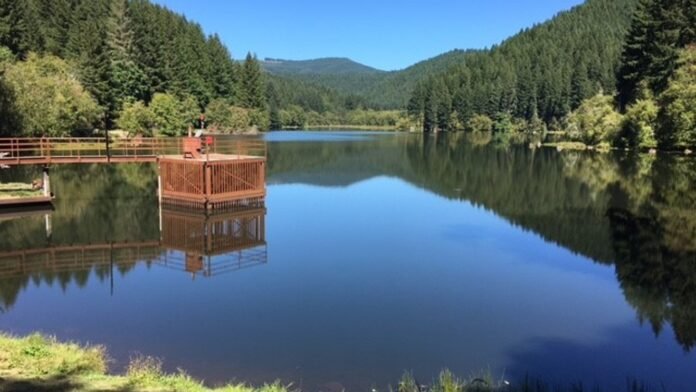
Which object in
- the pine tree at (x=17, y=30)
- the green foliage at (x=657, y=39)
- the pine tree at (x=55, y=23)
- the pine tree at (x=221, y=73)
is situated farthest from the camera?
the pine tree at (x=221, y=73)

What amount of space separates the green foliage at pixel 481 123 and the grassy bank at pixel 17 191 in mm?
135896

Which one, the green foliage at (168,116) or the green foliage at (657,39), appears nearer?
the green foliage at (657,39)

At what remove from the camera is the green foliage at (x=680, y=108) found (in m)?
59.8

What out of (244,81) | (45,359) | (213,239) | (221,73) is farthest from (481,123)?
(45,359)

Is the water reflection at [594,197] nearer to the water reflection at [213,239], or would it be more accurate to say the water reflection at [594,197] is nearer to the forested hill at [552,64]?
the water reflection at [213,239]

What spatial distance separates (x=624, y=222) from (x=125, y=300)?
21.9 meters

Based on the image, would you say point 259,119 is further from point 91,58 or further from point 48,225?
point 48,225

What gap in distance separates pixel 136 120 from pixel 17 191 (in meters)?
47.9

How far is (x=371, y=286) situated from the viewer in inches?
687

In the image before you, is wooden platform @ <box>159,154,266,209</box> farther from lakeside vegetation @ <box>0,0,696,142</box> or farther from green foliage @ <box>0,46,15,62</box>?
green foliage @ <box>0,46,15,62</box>

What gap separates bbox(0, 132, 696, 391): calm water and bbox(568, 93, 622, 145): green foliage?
4400 cm

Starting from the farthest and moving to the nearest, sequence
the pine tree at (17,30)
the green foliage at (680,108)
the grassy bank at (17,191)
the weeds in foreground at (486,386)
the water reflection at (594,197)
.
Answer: the pine tree at (17,30)
the green foliage at (680,108)
the grassy bank at (17,191)
the water reflection at (594,197)
the weeds in foreground at (486,386)

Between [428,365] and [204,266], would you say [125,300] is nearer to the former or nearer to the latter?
[204,266]

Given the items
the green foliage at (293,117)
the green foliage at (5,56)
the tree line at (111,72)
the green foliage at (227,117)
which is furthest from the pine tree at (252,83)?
the green foliage at (5,56)
